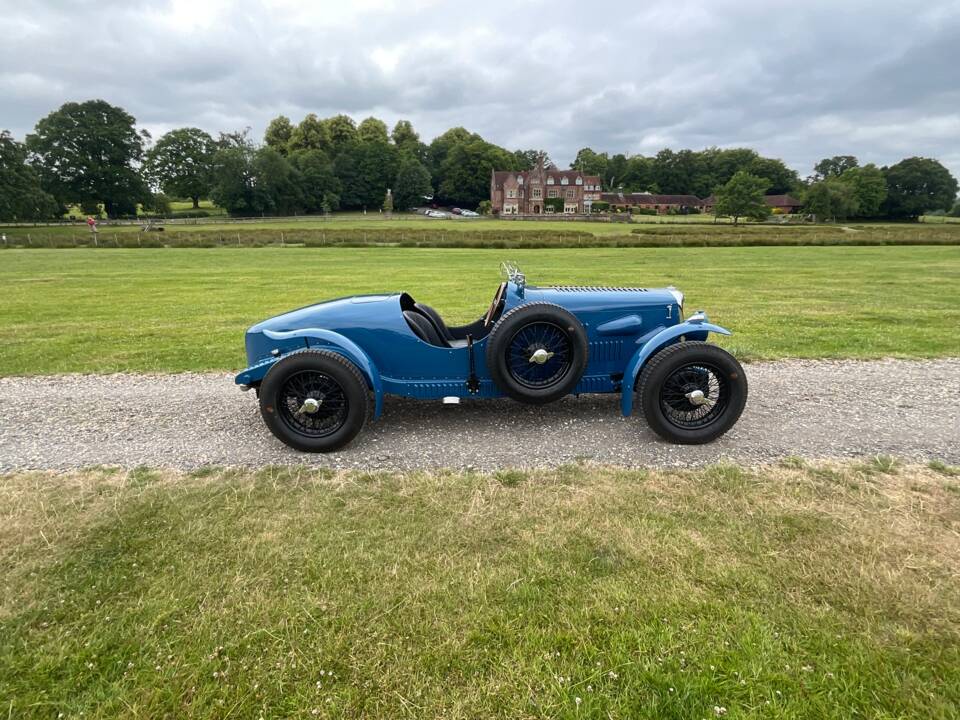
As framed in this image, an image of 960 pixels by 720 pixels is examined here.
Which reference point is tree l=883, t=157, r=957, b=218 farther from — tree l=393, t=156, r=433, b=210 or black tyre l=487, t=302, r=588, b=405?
black tyre l=487, t=302, r=588, b=405

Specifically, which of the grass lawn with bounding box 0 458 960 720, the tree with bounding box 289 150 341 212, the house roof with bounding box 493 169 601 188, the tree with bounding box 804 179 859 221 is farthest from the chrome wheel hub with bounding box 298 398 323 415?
the house roof with bounding box 493 169 601 188

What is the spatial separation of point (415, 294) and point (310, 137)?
103 meters

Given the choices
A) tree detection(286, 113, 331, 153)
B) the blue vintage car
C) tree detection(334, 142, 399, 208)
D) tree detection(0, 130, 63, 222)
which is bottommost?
the blue vintage car

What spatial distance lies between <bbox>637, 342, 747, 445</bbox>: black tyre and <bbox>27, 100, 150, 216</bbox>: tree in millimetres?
89433

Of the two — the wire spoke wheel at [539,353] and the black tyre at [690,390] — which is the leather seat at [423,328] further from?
the black tyre at [690,390]

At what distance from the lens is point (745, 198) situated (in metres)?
70.9

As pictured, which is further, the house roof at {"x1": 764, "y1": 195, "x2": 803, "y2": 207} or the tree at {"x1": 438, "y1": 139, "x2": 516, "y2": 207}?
the tree at {"x1": 438, "y1": 139, "x2": 516, "y2": 207}

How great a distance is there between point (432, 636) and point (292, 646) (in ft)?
2.20

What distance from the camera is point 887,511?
11.3 feet

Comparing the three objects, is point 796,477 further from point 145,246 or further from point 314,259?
point 145,246

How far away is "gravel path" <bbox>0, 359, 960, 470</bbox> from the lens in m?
4.43

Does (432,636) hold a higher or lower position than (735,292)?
lower

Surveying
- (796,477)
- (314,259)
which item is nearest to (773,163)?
(314,259)

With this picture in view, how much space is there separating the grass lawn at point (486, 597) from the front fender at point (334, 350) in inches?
39.0
